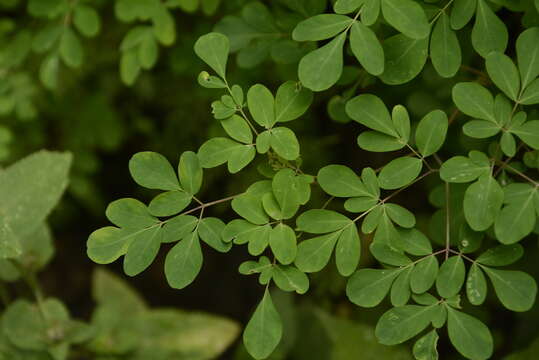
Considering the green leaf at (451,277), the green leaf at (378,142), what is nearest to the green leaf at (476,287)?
the green leaf at (451,277)

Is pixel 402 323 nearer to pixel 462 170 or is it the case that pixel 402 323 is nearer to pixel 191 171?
Result: pixel 462 170

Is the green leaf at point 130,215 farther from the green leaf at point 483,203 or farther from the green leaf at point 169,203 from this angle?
the green leaf at point 483,203

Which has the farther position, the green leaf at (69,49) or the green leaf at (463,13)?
→ the green leaf at (69,49)

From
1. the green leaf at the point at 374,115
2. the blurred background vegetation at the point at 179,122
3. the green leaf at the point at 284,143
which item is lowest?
the blurred background vegetation at the point at 179,122

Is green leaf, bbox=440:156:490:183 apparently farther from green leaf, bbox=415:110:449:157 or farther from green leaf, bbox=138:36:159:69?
green leaf, bbox=138:36:159:69

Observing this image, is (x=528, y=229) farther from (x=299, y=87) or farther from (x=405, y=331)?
(x=299, y=87)

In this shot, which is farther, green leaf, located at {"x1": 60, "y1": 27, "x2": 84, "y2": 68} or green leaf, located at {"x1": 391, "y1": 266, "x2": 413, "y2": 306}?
green leaf, located at {"x1": 60, "y1": 27, "x2": 84, "y2": 68}

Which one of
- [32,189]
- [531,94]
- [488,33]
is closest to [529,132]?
[531,94]

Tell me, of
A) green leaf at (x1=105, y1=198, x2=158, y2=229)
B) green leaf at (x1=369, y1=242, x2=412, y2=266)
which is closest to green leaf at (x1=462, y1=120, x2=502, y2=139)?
green leaf at (x1=369, y1=242, x2=412, y2=266)
